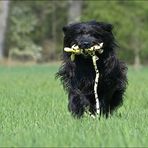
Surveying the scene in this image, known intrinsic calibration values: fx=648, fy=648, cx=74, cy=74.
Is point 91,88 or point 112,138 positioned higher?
point 91,88

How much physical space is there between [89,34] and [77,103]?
980 mm

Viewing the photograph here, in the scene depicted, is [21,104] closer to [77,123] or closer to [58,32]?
[77,123]

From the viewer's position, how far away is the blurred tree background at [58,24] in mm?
36500

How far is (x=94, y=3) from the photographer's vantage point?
39125mm

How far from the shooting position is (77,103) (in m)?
8.62

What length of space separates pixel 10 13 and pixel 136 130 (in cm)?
3798

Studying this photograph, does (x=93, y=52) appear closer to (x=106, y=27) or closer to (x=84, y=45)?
(x=84, y=45)

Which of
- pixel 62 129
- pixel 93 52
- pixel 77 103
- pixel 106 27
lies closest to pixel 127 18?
pixel 106 27

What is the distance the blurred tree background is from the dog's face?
24401 mm

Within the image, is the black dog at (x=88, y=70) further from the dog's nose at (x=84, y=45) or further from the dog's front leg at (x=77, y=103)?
the dog's nose at (x=84, y=45)

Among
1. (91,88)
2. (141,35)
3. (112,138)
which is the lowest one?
(112,138)

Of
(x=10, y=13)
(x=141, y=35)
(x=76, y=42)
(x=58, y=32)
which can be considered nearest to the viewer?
(x=76, y=42)

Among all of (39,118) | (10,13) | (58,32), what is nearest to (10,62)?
(10,13)

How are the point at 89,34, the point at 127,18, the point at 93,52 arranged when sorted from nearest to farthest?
1. the point at 93,52
2. the point at 89,34
3. the point at 127,18
